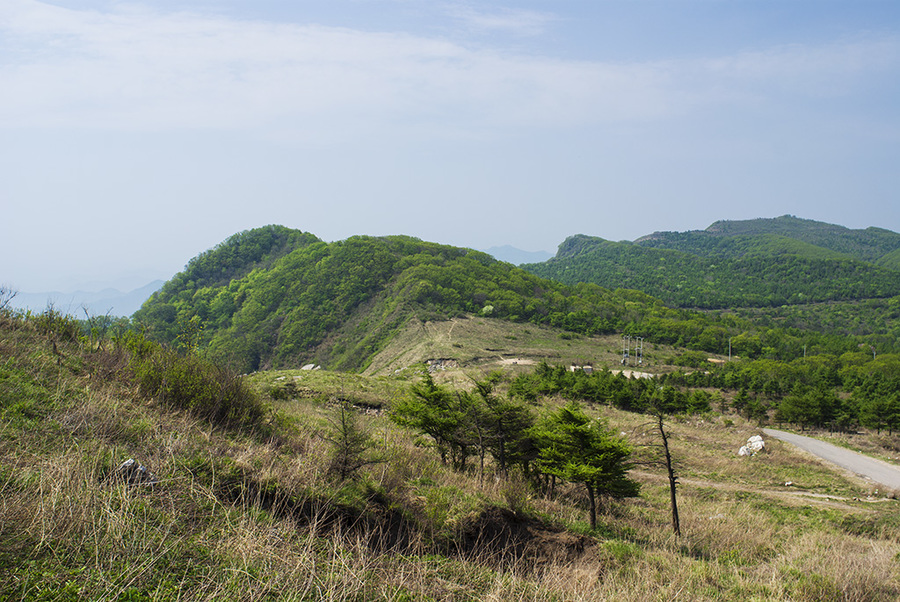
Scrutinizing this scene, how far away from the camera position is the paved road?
2241 centimetres

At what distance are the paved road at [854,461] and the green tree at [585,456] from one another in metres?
17.0

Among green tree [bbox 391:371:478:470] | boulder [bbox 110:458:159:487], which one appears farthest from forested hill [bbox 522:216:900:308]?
boulder [bbox 110:458:159:487]

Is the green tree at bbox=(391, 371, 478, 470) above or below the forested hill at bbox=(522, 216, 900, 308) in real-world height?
below

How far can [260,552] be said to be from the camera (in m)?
4.20

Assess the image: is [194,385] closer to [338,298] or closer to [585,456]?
[585,456]

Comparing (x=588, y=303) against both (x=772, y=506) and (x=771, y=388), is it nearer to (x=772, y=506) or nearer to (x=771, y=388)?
(x=771, y=388)

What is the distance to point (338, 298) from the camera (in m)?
77.7

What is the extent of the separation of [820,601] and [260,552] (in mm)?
6915

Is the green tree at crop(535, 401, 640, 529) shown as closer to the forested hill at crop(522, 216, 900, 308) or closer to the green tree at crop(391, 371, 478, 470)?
the green tree at crop(391, 371, 478, 470)

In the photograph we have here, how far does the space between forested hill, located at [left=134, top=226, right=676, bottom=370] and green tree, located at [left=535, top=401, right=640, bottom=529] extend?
164 ft

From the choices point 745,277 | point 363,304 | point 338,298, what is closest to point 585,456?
point 363,304

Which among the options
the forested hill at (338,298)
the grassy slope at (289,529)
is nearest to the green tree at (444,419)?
the grassy slope at (289,529)

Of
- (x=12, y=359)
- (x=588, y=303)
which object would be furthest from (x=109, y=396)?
(x=588, y=303)

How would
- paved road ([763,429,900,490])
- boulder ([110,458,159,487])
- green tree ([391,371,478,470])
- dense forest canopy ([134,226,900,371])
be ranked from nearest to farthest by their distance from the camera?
1. boulder ([110,458,159,487])
2. green tree ([391,371,478,470])
3. paved road ([763,429,900,490])
4. dense forest canopy ([134,226,900,371])
